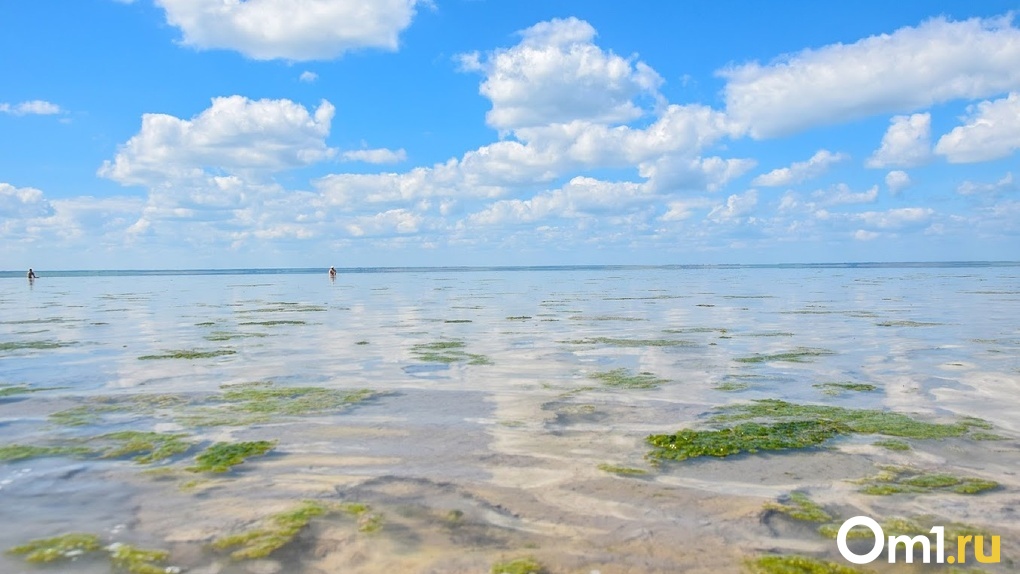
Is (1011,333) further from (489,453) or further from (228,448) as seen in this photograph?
(228,448)

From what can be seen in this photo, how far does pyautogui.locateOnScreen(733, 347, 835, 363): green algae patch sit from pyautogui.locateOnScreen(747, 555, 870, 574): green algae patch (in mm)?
12054

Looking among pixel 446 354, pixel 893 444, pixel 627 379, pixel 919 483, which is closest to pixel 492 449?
pixel 919 483

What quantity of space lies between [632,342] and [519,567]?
53.1ft

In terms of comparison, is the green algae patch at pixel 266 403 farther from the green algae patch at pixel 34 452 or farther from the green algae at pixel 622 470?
the green algae at pixel 622 470

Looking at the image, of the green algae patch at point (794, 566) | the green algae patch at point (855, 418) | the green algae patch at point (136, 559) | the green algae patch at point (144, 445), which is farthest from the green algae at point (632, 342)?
the green algae patch at point (136, 559)

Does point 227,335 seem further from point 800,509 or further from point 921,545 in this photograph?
point 921,545

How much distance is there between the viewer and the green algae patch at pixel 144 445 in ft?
30.0

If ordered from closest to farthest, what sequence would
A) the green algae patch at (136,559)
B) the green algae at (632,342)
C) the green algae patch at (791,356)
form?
the green algae patch at (136,559) → the green algae patch at (791,356) → the green algae at (632,342)

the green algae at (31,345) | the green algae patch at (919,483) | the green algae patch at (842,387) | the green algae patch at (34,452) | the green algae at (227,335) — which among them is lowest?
the green algae at (227,335)

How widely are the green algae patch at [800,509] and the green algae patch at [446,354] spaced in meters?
10.6

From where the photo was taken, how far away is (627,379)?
1484 cm

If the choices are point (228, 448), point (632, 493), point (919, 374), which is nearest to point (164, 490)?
point (228, 448)

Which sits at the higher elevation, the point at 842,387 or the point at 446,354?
the point at 842,387

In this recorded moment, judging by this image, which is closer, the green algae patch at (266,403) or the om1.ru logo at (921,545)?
the om1.ru logo at (921,545)
